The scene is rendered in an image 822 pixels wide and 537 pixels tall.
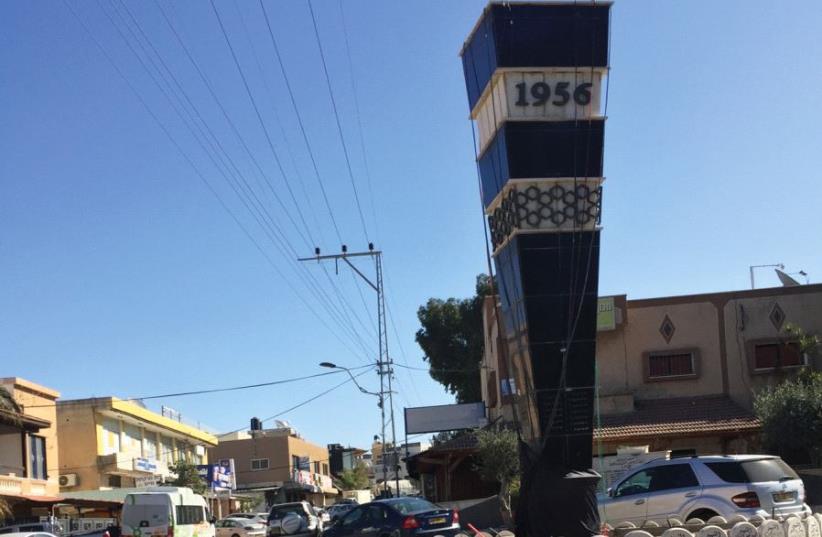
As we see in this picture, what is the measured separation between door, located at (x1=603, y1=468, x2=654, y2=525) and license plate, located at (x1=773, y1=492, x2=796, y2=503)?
2.18m

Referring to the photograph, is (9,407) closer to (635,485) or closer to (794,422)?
(635,485)

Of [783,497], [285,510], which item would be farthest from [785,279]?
[783,497]

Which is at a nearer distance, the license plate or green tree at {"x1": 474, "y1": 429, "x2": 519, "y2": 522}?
the license plate

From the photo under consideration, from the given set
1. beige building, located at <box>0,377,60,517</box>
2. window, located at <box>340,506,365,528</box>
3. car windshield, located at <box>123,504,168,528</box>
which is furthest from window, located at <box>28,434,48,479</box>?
window, located at <box>340,506,365,528</box>

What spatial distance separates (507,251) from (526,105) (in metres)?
1.96

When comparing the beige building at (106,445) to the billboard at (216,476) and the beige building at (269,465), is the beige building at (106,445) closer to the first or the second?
the billboard at (216,476)

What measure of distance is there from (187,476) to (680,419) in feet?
96.6

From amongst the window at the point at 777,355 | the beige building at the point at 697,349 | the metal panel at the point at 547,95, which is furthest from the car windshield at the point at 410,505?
the window at the point at 777,355

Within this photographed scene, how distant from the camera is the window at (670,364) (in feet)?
118

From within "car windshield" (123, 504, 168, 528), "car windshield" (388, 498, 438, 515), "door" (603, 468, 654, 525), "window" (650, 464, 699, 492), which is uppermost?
"window" (650, 464, 699, 492)

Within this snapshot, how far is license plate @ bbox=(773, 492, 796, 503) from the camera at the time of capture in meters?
15.7

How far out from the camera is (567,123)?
13.2 meters

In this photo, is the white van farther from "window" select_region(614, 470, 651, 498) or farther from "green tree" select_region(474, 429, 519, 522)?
"window" select_region(614, 470, 651, 498)

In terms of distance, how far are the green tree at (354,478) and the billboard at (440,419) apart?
190 feet
